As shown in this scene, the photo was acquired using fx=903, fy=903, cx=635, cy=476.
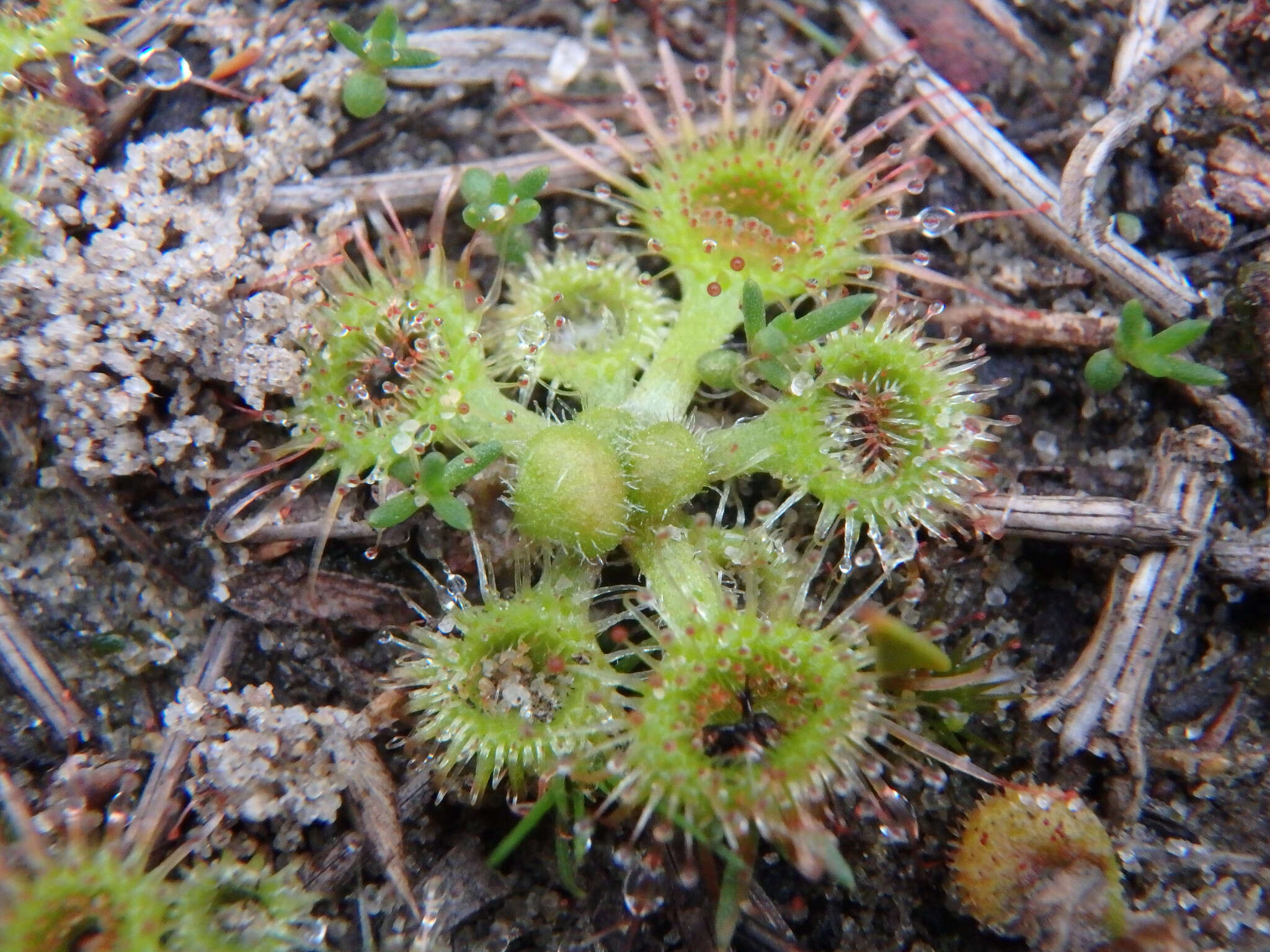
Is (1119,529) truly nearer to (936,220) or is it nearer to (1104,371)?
(1104,371)

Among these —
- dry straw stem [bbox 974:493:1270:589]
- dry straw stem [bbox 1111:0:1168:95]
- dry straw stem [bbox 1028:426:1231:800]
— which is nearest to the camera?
dry straw stem [bbox 1028:426:1231:800]

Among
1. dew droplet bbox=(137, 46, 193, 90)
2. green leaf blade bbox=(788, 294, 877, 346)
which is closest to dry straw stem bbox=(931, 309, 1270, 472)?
green leaf blade bbox=(788, 294, 877, 346)

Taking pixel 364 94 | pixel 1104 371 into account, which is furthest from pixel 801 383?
pixel 364 94

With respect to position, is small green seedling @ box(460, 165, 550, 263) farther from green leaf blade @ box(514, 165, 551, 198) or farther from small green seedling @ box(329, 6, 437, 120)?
small green seedling @ box(329, 6, 437, 120)

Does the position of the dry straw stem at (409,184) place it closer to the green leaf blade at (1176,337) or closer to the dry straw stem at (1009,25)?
the dry straw stem at (1009,25)

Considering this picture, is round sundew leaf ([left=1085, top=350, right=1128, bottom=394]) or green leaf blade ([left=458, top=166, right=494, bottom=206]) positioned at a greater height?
green leaf blade ([left=458, top=166, right=494, bottom=206])

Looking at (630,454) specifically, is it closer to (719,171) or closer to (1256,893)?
(719,171)

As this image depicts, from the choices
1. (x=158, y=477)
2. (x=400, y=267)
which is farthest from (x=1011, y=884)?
(x=158, y=477)
